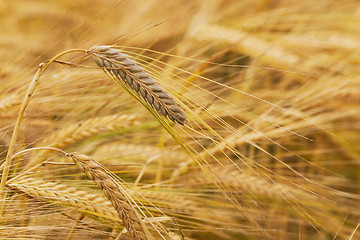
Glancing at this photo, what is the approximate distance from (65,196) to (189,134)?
0.94ft

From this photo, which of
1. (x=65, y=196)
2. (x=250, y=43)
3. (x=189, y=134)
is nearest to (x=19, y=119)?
(x=65, y=196)

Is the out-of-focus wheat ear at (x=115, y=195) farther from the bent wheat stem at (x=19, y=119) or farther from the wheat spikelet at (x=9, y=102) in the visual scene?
the wheat spikelet at (x=9, y=102)

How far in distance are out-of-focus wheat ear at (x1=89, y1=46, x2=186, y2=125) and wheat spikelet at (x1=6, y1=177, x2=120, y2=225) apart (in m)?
0.25

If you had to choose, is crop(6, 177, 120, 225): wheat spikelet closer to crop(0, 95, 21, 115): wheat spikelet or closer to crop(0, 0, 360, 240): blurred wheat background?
crop(0, 0, 360, 240): blurred wheat background

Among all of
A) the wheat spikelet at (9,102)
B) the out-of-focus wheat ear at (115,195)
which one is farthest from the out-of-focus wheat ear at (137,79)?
the wheat spikelet at (9,102)

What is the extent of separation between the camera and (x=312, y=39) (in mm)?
1415

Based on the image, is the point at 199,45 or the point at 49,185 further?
the point at 199,45

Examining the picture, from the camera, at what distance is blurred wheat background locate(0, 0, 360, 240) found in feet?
2.50

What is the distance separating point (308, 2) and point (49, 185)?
1493 mm

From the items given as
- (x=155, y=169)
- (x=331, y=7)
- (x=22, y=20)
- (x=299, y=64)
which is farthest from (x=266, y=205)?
(x=22, y=20)

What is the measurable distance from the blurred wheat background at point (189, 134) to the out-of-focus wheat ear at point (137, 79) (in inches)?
1.2

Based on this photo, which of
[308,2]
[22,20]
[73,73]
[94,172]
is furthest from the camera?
[22,20]

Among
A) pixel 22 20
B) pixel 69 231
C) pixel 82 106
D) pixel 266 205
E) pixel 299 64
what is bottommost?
pixel 266 205

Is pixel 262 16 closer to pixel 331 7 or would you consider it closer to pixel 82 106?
pixel 331 7
